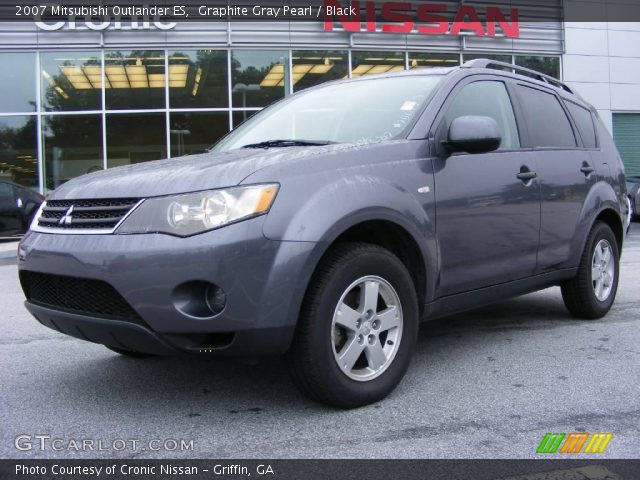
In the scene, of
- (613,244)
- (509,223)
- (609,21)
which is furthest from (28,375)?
(609,21)

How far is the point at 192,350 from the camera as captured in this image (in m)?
2.68

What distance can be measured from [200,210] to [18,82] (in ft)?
54.3

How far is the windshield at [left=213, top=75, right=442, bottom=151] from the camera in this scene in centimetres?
355

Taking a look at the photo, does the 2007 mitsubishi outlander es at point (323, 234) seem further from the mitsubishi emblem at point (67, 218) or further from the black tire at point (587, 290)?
the black tire at point (587, 290)

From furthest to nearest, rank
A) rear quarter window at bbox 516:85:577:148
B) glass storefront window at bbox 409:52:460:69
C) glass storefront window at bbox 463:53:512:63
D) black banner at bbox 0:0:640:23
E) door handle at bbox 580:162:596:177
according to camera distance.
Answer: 1. glass storefront window at bbox 463:53:512:63
2. glass storefront window at bbox 409:52:460:69
3. black banner at bbox 0:0:640:23
4. door handle at bbox 580:162:596:177
5. rear quarter window at bbox 516:85:577:148

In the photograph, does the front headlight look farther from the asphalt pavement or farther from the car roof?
the car roof

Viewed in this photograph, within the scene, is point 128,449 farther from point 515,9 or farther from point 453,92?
point 515,9

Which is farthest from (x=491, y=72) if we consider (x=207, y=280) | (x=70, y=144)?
(x=70, y=144)

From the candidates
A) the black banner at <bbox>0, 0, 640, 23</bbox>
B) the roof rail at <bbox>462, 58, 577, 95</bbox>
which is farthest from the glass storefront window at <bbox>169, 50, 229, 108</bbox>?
the roof rail at <bbox>462, 58, 577, 95</bbox>

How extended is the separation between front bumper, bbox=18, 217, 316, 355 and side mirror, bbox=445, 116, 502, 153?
1.19 metres

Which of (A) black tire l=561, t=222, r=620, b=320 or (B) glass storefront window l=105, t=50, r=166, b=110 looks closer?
(A) black tire l=561, t=222, r=620, b=320

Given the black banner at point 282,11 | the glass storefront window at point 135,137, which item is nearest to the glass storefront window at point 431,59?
the black banner at point 282,11

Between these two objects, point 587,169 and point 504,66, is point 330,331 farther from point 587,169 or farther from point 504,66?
point 587,169

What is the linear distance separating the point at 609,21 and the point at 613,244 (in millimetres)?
18921
